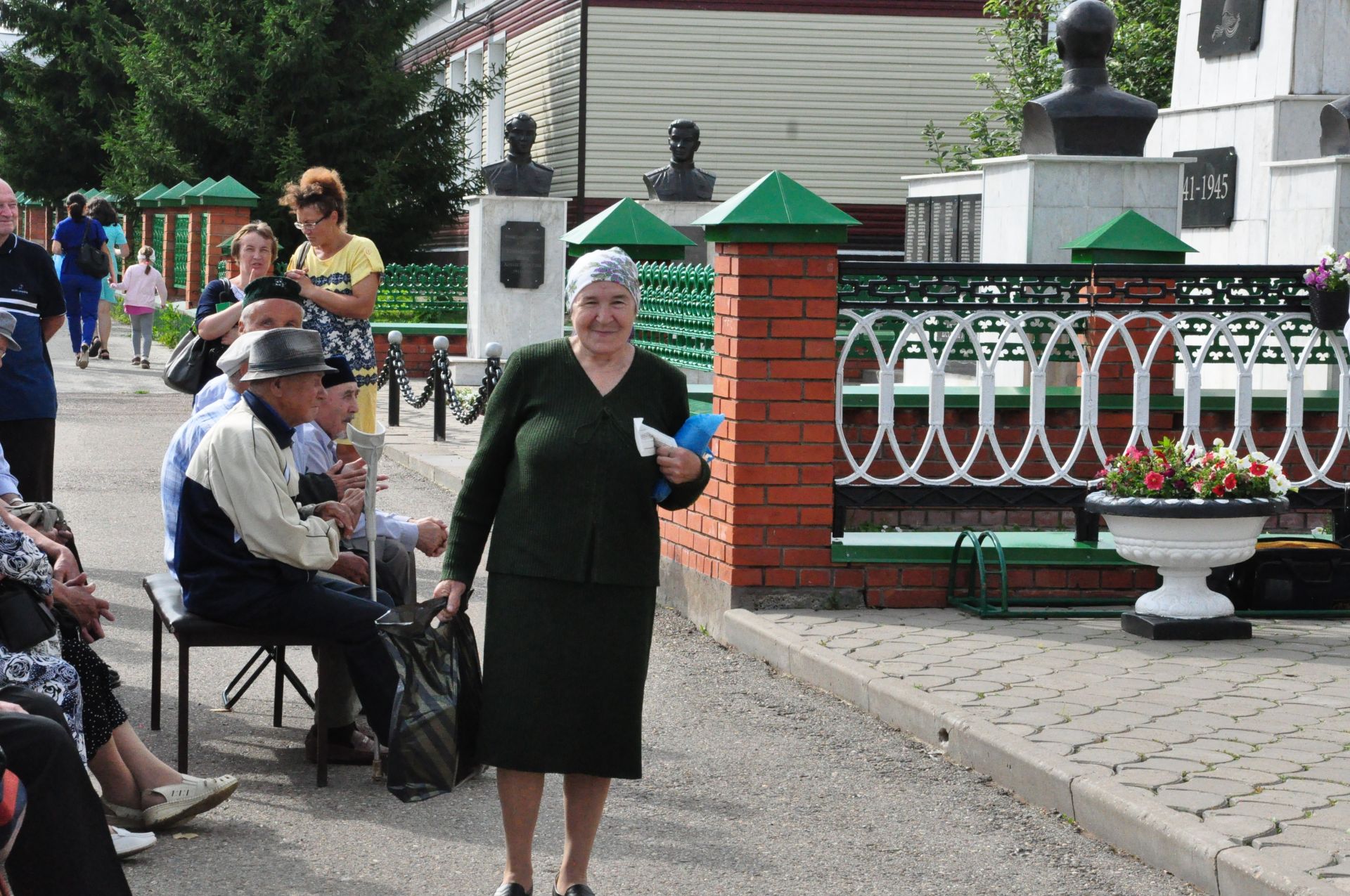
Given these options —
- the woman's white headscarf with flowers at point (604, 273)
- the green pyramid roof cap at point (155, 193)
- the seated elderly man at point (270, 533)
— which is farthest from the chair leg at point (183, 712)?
the green pyramid roof cap at point (155, 193)

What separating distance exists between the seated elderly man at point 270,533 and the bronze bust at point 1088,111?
26.6ft

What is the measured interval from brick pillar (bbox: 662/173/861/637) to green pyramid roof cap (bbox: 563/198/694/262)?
4498mm

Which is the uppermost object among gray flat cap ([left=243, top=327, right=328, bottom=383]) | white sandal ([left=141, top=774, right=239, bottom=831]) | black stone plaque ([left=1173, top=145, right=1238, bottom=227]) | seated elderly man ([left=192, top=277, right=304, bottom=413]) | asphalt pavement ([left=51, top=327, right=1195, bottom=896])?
black stone plaque ([left=1173, top=145, right=1238, bottom=227])

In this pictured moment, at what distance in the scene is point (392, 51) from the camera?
28672 mm

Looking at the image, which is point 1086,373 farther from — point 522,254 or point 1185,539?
point 522,254

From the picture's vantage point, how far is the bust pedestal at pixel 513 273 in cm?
2147

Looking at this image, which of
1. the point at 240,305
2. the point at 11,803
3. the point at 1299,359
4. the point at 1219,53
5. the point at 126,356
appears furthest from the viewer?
the point at 126,356

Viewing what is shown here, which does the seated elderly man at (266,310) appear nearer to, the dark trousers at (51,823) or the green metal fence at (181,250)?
the dark trousers at (51,823)

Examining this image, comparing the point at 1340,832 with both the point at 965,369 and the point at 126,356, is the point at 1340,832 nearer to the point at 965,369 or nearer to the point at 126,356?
the point at 965,369

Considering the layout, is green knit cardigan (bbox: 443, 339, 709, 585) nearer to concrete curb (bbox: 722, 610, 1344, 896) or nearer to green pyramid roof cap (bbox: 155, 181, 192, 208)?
concrete curb (bbox: 722, 610, 1344, 896)

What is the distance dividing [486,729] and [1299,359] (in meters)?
5.52

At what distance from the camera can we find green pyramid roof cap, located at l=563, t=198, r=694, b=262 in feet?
41.5

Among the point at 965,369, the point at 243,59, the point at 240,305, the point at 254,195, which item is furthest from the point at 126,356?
the point at 240,305

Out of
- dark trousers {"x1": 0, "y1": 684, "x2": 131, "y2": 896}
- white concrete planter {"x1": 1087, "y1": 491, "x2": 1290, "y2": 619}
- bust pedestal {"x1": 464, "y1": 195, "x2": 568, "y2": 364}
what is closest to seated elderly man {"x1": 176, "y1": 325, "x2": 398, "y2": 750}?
dark trousers {"x1": 0, "y1": 684, "x2": 131, "y2": 896}
